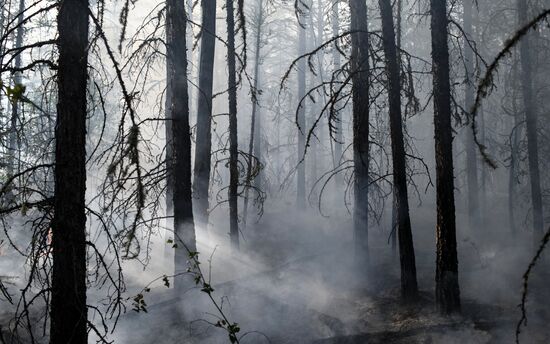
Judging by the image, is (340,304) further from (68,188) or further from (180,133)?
(68,188)

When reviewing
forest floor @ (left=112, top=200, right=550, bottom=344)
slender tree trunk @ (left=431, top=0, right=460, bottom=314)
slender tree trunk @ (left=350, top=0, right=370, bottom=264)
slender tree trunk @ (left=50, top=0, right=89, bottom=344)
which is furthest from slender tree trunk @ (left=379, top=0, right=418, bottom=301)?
slender tree trunk @ (left=50, top=0, right=89, bottom=344)

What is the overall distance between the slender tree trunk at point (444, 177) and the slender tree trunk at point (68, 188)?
655 centimetres

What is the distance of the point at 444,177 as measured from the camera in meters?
8.70

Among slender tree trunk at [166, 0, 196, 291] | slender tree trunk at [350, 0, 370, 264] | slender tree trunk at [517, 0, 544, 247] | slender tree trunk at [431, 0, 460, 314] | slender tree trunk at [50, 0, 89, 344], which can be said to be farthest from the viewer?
slender tree trunk at [517, 0, 544, 247]

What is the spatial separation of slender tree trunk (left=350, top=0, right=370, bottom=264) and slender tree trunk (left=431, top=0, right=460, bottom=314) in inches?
85.8

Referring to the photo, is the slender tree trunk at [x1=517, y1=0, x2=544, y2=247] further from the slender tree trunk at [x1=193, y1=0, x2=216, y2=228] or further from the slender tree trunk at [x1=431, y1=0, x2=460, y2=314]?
the slender tree trunk at [x1=193, y1=0, x2=216, y2=228]

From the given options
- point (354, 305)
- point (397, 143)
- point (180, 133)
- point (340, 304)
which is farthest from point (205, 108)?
point (354, 305)

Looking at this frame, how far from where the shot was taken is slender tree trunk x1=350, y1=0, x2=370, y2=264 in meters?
10.9

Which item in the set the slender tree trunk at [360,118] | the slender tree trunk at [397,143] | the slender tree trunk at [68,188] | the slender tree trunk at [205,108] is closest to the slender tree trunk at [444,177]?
the slender tree trunk at [397,143]

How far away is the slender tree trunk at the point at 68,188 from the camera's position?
4332mm

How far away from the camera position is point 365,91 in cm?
1105

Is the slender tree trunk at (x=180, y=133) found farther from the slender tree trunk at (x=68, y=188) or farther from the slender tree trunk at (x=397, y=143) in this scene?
the slender tree trunk at (x=68, y=188)

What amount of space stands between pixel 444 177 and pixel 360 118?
2983 millimetres

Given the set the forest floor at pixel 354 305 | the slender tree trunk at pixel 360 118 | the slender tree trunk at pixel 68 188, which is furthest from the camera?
the slender tree trunk at pixel 360 118
